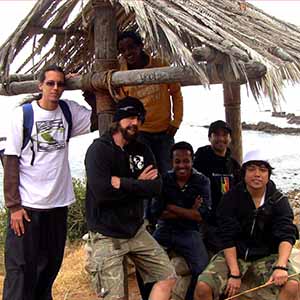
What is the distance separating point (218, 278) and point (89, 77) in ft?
6.30

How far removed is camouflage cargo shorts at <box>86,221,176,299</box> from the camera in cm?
410

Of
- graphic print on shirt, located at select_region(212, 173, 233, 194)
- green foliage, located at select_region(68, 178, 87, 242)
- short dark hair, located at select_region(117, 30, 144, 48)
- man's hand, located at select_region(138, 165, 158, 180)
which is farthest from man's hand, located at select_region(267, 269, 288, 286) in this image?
green foliage, located at select_region(68, 178, 87, 242)

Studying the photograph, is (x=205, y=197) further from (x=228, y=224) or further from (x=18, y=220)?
(x=18, y=220)

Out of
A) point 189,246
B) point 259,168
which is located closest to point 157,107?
point 189,246

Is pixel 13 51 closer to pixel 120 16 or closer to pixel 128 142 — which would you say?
pixel 120 16

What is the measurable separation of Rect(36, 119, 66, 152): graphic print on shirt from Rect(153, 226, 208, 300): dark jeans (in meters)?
1.28

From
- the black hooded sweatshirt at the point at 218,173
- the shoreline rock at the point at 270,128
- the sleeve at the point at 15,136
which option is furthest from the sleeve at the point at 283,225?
the shoreline rock at the point at 270,128

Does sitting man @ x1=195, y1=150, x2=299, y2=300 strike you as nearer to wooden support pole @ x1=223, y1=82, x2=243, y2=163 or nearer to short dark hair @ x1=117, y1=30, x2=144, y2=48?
short dark hair @ x1=117, y1=30, x2=144, y2=48

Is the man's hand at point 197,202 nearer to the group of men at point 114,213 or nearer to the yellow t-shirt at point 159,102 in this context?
the group of men at point 114,213

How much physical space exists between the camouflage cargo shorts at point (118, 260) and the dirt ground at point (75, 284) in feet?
4.92

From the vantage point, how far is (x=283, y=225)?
4406mm

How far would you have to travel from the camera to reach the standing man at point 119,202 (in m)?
4.06

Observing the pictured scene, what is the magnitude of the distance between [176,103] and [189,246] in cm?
157

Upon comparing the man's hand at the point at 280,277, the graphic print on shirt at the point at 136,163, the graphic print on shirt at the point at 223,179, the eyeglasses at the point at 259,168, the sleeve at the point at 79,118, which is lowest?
the man's hand at the point at 280,277
